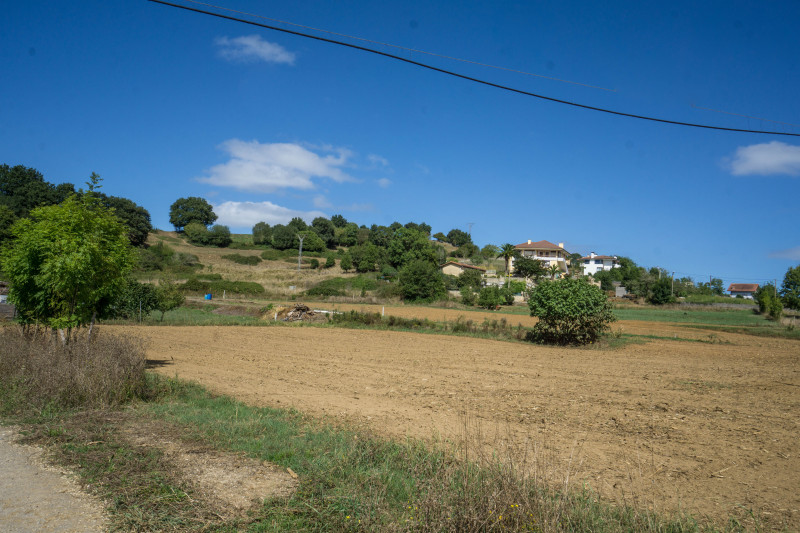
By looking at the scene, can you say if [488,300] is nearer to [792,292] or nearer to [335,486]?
[792,292]

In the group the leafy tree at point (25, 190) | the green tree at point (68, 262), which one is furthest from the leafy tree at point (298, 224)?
the green tree at point (68, 262)

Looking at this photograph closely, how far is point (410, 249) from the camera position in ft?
283

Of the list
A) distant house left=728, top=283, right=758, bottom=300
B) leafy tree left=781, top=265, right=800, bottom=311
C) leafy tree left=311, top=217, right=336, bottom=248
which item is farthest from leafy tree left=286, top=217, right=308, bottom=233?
distant house left=728, top=283, right=758, bottom=300

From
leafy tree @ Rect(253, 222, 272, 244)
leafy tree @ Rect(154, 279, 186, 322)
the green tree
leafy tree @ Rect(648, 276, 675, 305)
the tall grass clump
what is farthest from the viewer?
leafy tree @ Rect(253, 222, 272, 244)

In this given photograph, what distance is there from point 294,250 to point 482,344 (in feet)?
268

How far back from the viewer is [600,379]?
1484cm

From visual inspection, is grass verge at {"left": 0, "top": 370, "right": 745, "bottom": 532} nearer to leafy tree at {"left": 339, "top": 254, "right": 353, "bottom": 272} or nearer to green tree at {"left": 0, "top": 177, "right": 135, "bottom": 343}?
green tree at {"left": 0, "top": 177, "right": 135, "bottom": 343}

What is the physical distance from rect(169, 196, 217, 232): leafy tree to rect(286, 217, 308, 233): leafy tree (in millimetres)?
19923

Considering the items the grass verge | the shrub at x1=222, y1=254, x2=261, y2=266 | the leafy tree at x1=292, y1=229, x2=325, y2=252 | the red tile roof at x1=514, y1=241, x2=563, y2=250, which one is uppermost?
the red tile roof at x1=514, y1=241, x2=563, y2=250

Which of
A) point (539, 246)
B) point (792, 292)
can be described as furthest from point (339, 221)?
point (792, 292)

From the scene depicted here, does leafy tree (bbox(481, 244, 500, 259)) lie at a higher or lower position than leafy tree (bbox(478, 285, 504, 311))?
higher

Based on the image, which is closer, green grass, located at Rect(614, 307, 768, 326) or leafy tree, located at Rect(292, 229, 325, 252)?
green grass, located at Rect(614, 307, 768, 326)

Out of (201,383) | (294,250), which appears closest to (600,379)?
(201,383)

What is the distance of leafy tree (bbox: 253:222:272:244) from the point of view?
112 metres
